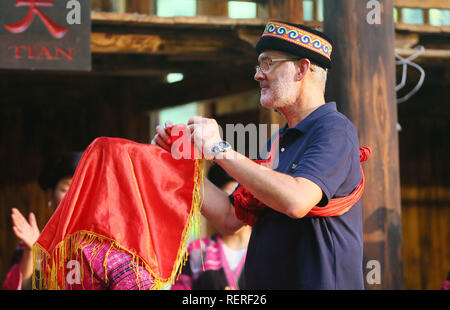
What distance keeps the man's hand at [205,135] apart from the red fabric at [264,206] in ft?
0.88

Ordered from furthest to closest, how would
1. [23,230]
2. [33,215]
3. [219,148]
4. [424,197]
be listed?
[424,197], [33,215], [23,230], [219,148]

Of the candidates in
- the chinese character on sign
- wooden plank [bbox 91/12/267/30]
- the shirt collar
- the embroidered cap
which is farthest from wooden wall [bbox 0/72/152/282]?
the shirt collar

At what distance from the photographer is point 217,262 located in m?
4.70

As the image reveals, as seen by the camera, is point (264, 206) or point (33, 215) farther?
point (33, 215)

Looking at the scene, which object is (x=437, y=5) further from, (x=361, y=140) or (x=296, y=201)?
(x=296, y=201)

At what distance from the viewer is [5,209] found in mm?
7473

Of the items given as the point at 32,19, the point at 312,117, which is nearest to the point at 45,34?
the point at 32,19

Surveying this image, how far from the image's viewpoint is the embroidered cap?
8.31 ft

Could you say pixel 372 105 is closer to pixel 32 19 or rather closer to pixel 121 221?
pixel 121 221

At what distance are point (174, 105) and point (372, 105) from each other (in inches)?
139

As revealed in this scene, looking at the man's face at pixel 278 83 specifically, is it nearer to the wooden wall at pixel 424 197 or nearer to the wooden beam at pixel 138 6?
the wooden beam at pixel 138 6

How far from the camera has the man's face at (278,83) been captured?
254 cm
